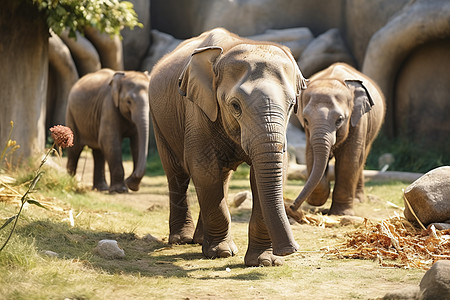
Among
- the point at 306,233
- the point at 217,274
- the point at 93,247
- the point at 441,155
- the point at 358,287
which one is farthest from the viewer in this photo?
the point at 441,155

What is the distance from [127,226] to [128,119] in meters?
4.63

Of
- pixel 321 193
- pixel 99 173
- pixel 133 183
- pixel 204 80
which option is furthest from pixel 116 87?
pixel 204 80

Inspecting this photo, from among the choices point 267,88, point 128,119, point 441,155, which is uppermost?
point 267,88

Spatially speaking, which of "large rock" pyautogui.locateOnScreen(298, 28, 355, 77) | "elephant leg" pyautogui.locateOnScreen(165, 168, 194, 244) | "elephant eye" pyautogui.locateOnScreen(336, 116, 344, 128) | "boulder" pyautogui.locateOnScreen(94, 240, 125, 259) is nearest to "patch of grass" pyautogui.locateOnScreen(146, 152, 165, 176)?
"large rock" pyautogui.locateOnScreen(298, 28, 355, 77)

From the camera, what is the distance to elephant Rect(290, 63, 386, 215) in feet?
25.5

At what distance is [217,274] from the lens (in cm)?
493

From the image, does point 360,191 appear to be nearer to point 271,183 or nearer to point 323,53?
point 271,183

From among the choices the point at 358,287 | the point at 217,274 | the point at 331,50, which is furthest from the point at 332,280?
the point at 331,50

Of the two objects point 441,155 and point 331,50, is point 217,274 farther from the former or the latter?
point 331,50

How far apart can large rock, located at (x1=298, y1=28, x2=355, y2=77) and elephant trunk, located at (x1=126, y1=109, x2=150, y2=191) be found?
7.79 m

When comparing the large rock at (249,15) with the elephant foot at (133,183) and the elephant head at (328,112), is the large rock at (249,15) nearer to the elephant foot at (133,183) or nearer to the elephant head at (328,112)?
the elephant foot at (133,183)

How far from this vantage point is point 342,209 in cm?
858

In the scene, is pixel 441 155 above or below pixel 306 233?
below

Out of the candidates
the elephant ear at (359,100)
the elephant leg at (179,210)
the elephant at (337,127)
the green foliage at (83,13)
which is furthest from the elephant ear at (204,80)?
the green foliage at (83,13)
